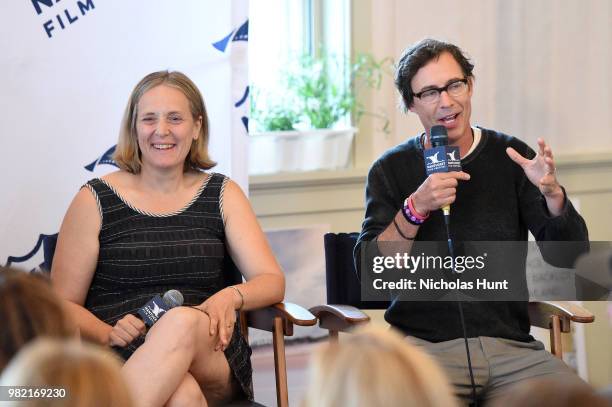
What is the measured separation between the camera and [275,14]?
4461mm

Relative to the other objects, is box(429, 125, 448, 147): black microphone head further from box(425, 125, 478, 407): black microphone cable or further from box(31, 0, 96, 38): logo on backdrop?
box(31, 0, 96, 38): logo on backdrop

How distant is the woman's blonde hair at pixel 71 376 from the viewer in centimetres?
114

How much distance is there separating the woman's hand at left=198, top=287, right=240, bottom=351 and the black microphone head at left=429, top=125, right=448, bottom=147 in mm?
762

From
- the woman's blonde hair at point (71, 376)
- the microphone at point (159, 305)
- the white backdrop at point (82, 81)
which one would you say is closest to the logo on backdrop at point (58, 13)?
the white backdrop at point (82, 81)

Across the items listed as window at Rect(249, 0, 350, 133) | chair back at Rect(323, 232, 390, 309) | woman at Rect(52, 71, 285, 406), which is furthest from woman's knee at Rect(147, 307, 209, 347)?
window at Rect(249, 0, 350, 133)

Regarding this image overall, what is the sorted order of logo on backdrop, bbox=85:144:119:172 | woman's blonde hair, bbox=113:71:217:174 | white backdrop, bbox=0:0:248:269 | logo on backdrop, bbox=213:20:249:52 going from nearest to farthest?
woman's blonde hair, bbox=113:71:217:174 → white backdrop, bbox=0:0:248:269 → logo on backdrop, bbox=85:144:119:172 → logo on backdrop, bbox=213:20:249:52

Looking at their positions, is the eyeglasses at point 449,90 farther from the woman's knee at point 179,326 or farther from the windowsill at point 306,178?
the windowsill at point 306,178

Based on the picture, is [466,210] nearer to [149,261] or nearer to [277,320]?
[277,320]

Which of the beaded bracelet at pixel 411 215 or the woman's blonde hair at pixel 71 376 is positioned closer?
the woman's blonde hair at pixel 71 376

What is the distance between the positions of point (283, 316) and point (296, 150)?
1.45 m

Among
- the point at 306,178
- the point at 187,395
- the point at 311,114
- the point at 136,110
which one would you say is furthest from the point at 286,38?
the point at 187,395

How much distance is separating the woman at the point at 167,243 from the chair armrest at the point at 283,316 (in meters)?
0.04

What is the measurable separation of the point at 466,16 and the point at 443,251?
196 cm

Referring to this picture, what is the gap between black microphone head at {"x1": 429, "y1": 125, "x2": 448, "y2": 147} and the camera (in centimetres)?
271
